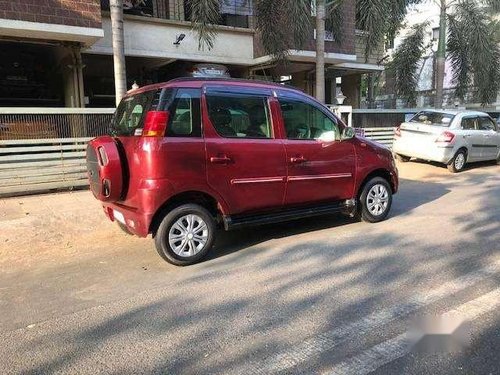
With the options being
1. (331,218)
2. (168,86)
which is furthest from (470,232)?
(168,86)

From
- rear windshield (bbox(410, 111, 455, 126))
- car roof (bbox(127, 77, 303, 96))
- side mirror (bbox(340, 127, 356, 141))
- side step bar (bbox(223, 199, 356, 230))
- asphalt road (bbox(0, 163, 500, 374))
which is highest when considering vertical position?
car roof (bbox(127, 77, 303, 96))

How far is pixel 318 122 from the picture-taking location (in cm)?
652

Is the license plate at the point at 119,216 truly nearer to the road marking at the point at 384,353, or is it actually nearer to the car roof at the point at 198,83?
the car roof at the point at 198,83

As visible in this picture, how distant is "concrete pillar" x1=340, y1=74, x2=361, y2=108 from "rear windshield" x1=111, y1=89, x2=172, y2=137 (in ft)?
54.7

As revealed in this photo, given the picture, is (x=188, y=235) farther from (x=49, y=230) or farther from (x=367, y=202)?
(x=367, y=202)

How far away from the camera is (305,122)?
640 centimetres

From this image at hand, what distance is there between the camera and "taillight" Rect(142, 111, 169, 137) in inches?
201

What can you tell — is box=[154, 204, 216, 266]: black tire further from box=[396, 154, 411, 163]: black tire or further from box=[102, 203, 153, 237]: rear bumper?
box=[396, 154, 411, 163]: black tire

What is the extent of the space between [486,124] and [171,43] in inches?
360

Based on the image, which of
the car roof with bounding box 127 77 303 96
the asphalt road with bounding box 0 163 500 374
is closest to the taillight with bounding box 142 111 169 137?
the car roof with bounding box 127 77 303 96

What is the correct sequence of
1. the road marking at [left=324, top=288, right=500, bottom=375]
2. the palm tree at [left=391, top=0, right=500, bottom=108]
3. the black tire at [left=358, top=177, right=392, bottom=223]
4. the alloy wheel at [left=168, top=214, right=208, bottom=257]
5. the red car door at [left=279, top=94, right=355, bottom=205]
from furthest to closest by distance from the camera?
1. the palm tree at [left=391, top=0, right=500, bottom=108]
2. the black tire at [left=358, top=177, right=392, bottom=223]
3. the red car door at [left=279, top=94, right=355, bottom=205]
4. the alloy wheel at [left=168, top=214, right=208, bottom=257]
5. the road marking at [left=324, top=288, right=500, bottom=375]

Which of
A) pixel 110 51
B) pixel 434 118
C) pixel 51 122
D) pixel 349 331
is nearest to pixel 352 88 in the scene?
pixel 434 118

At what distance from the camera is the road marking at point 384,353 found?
10.5 feet

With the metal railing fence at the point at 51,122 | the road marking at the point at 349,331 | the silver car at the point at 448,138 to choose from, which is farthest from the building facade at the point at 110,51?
A: the road marking at the point at 349,331
